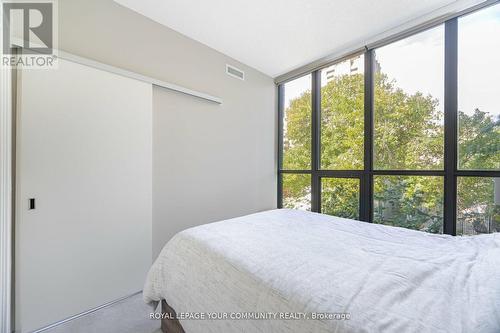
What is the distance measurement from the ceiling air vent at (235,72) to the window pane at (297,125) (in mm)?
923

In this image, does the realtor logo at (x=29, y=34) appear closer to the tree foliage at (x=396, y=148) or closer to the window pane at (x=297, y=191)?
→ the tree foliage at (x=396, y=148)

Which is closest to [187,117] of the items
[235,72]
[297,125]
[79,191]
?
[235,72]

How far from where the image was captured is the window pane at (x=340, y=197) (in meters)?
2.73

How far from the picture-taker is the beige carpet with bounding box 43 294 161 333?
1531mm

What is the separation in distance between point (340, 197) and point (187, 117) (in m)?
2.27

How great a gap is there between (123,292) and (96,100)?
5.72 feet

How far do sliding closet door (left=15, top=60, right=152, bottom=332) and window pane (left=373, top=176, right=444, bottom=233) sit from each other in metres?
2.64

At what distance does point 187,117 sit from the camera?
2.47 m

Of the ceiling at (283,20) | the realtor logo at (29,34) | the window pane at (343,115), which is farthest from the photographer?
the window pane at (343,115)

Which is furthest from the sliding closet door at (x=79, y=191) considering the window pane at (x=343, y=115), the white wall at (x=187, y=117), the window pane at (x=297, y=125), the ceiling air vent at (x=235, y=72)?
the window pane at (x=343, y=115)

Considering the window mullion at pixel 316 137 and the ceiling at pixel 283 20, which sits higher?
the ceiling at pixel 283 20

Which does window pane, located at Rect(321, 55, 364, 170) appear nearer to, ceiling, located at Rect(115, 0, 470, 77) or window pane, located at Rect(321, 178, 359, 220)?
window pane, located at Rect(321, 178, 359, 220)

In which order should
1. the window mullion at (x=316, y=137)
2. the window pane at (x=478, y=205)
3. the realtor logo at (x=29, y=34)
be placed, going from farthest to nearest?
the window mullion at (x=316, y=137) → the window pane at (x=478, y=205) → the realtor logo at (x=29, y=34)

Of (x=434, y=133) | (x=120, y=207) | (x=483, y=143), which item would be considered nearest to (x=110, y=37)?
(x=120, y=207)
